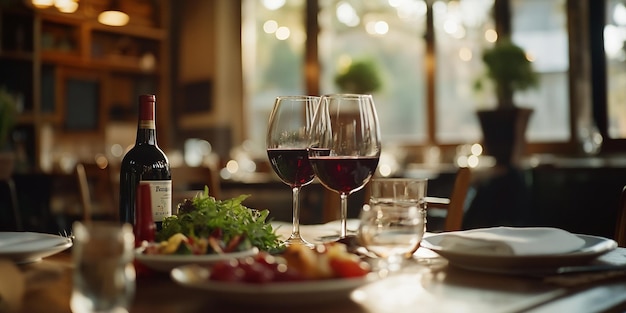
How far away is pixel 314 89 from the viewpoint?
6695 millimetres

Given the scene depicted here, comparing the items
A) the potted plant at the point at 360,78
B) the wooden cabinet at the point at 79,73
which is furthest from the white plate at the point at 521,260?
the wooden cabinet at the point at 79,73

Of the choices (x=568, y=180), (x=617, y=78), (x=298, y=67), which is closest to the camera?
(x=568, y=180)

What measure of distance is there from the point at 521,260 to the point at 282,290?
1.41 ft

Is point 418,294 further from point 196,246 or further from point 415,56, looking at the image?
point 415,56

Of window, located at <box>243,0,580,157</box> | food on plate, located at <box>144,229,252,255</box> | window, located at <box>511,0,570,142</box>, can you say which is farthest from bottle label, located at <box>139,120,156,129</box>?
window, located at <box>511,0,570,142</box>

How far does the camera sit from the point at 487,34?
5754mm

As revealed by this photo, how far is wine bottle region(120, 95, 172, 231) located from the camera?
3.88 feet

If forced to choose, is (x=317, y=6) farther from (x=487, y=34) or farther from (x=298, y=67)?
(x=487, y=34)

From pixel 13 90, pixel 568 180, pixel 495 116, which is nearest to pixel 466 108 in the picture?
pixel 495 116

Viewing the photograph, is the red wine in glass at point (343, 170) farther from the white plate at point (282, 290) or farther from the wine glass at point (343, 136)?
the white plate at point (282, 290)

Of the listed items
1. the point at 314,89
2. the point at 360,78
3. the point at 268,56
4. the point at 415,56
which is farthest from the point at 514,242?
the point at 268,56

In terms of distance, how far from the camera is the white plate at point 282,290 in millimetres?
729

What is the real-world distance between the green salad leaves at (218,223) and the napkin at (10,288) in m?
0.23

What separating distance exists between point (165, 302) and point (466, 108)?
538cm
